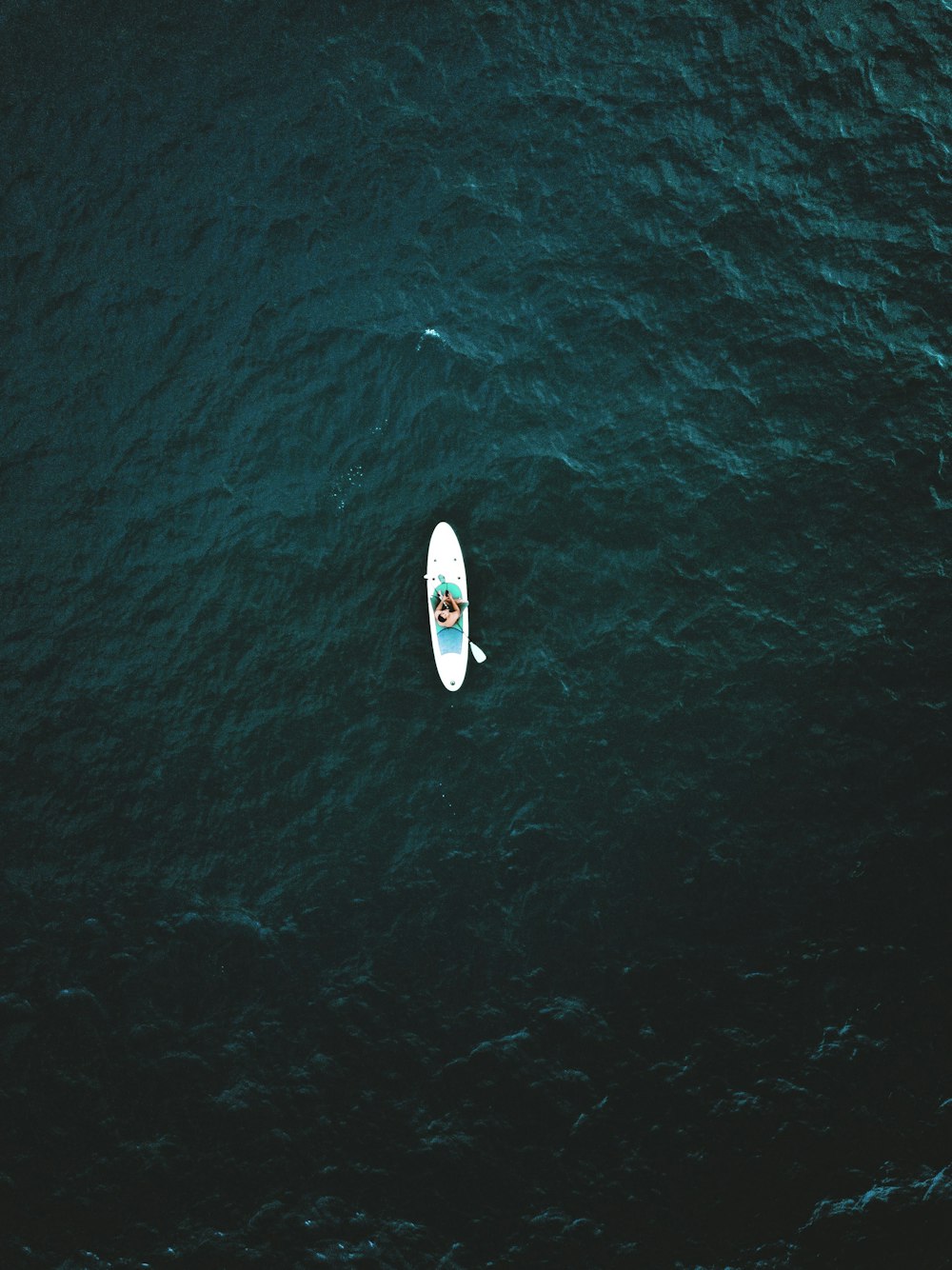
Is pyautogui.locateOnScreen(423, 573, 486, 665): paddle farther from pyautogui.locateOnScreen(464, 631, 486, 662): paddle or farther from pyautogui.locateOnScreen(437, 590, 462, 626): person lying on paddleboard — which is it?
pyautogui.locateOnScreen(437, 590, 462, 626): person lying on paddleboard

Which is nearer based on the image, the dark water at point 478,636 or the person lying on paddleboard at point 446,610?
the dark water at point 478,636

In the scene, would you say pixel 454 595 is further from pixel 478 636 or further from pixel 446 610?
pixel 478 636

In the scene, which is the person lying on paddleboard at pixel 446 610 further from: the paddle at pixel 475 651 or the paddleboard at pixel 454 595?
the paddle at pixel 475 651

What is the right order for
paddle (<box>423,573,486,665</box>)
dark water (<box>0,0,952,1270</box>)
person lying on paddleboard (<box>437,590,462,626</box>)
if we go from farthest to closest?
paddle (<box>423,573,486,665</box>) → person lying on paddleboard (<box>437,590,462,626</box>) → dark water (<box>0,0,952,1270</box>)

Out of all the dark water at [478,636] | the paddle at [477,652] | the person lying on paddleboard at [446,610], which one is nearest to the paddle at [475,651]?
the paddle at [477,652]

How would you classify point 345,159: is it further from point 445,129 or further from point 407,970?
point 407,970

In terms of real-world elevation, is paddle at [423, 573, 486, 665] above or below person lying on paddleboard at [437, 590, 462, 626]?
below

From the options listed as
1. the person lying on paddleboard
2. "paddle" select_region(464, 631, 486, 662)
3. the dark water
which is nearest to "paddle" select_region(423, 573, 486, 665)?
"paddle" select_region(464, 631, 486, 662)
